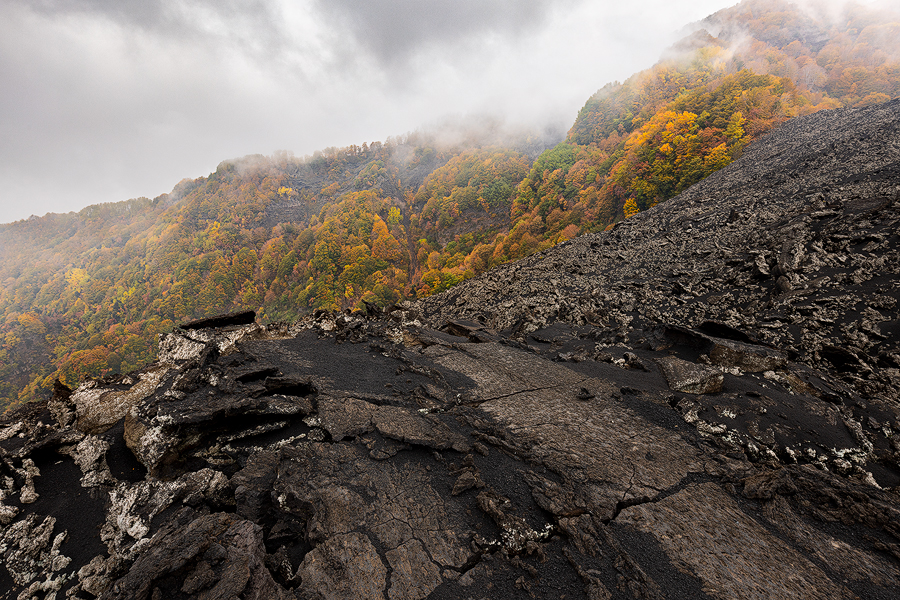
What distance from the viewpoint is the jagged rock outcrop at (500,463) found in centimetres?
334

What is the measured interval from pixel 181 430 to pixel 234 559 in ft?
10.0

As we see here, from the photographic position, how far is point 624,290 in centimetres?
1334

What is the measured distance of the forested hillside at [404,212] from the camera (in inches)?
1329

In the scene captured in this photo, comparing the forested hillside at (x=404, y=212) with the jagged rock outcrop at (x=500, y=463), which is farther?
the forested hillside at (x=404, y=212)

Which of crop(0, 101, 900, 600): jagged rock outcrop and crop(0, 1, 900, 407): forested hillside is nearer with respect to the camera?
crop(0, 101, 900, 600): jagged rock outcrop

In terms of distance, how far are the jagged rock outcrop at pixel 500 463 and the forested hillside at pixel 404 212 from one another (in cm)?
2951

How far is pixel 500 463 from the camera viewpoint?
16.0ft

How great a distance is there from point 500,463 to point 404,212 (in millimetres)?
87405

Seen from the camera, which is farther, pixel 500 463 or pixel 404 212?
pixel 404 212

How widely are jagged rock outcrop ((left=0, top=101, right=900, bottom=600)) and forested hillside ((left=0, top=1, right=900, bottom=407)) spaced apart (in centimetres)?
2951

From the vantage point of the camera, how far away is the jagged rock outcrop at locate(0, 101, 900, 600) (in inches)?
131

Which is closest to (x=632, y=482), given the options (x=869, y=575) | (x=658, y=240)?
(x=869, y=575)

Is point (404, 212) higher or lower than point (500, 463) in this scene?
higher

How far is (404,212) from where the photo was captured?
284ft
